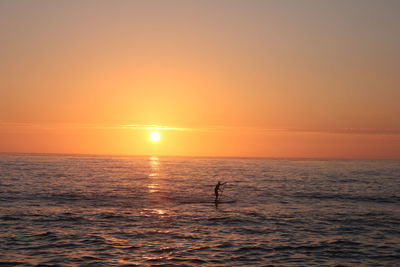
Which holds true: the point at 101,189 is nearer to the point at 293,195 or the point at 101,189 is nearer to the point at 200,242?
the point at 293,195

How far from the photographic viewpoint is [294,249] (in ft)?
83.9

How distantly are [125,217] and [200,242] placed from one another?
36.7ft

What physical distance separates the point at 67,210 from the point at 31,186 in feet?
82.0

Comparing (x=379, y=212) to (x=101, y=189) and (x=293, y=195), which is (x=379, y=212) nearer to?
(x=293, y=195)

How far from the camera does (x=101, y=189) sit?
2328 inches

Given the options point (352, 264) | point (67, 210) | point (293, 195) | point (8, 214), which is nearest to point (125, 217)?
point (67, 210)

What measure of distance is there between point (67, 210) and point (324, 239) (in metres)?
24.4

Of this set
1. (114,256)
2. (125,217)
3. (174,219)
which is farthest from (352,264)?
(125,217)

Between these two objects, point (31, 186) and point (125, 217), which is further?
point (31, 186)

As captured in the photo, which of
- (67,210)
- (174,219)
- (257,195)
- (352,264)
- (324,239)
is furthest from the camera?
(257,195)

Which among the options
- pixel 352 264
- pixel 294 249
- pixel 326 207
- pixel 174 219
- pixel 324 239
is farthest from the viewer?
pixel 326 207

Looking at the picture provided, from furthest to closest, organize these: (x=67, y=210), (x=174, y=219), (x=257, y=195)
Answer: (x=257, y=195) < (x=67, y=210) < (x=174, y=219)

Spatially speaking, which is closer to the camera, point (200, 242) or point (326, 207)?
point (200, 242)

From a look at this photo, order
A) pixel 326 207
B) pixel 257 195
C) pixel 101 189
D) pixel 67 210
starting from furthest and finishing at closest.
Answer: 1. pixel 101 189
2. pixel 257 195
3. pixel 326 207
4. pixel 67 210
